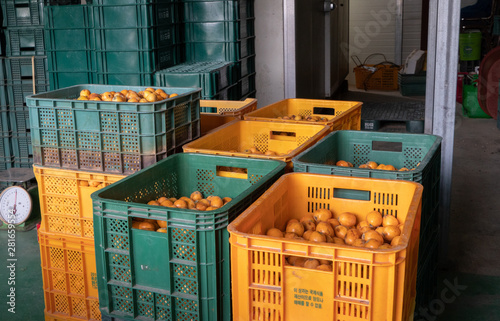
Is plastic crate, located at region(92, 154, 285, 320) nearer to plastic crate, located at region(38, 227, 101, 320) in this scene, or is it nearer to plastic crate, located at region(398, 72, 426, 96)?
plastic crate, located at region(38, 227, 101, 320)

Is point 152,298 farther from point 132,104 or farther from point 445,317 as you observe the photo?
point 445,317

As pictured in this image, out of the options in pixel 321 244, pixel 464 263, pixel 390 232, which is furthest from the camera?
pixel 464 263

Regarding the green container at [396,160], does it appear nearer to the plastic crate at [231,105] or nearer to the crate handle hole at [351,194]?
the crate handle hole at [351,194]

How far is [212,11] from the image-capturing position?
584 centimetres

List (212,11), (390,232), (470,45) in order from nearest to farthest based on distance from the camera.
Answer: (390,232)
(212,11)
(470,45)

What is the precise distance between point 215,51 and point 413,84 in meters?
6.73

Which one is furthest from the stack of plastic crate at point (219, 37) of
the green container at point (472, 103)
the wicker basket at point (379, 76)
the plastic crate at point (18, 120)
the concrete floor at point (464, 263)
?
the wicker basket at point (379, 76)

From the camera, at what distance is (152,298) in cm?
225

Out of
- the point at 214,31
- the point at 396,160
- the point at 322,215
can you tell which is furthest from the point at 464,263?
the point at 214,31

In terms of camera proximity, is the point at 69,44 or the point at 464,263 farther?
the point at 69,44

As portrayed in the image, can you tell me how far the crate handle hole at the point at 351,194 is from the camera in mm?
2627

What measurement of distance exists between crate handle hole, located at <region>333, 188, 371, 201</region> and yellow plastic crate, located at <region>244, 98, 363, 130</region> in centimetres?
109

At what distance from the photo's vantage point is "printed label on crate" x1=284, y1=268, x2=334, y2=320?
188 centimetres

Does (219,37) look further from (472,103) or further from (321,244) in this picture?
(472,103)
